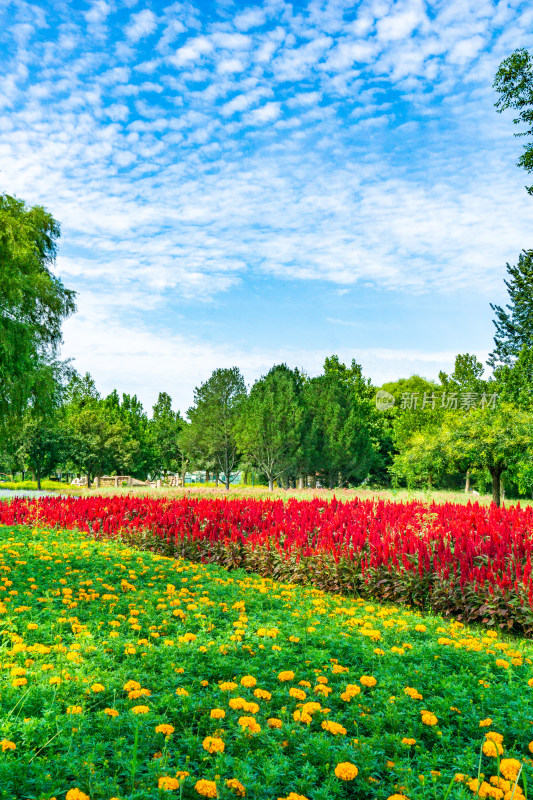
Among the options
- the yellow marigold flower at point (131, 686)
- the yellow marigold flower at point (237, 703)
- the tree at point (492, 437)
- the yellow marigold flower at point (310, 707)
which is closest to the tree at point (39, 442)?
the tree at point (492, 437)

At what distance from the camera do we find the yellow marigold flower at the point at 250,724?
2.53m

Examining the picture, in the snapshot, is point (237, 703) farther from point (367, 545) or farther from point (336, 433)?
point (336, 433)

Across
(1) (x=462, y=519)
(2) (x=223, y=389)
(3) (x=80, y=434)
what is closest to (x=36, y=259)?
(2) (x=223, y=389)

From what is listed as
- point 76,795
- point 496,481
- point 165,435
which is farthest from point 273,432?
point 165,435

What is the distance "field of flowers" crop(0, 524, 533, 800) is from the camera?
2.26m

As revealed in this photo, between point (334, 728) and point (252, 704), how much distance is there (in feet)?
1.40

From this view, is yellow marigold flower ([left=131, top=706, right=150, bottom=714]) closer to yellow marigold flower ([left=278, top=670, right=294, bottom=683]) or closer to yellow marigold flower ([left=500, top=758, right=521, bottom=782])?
yellow marigold flower ([left=278, top=670, right=294, bottom=683])

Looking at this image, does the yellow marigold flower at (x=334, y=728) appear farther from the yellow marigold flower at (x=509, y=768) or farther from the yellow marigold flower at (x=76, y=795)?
the yellow marigold flower at (x=76, y=795)

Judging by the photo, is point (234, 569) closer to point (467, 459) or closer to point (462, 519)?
point (462, 519)

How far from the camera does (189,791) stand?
7.30 feet

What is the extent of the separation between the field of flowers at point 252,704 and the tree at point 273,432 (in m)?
21.8

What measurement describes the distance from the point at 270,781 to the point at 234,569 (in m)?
5.35

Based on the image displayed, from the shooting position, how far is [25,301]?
22734mm

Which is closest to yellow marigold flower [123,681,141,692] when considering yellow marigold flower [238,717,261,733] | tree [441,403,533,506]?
yellow marigold flower [238,717,261,733]
